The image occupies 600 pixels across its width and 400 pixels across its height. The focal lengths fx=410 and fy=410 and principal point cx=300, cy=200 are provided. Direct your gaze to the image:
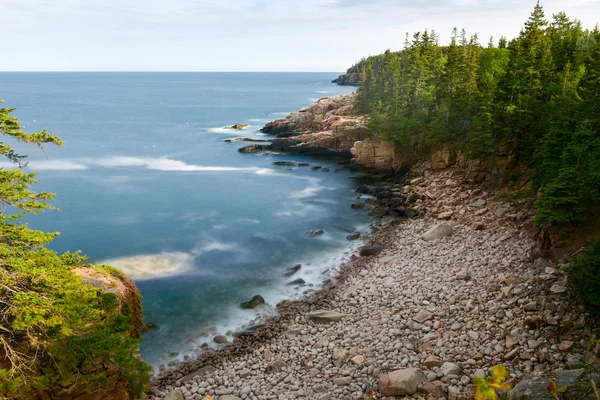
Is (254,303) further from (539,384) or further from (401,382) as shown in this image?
(539,384)

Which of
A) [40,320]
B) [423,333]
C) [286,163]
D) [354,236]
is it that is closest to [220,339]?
[423,333]

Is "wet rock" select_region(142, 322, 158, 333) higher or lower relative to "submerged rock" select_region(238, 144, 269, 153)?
lower

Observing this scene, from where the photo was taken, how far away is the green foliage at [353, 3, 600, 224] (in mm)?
23000

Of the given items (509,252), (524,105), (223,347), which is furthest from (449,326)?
(524,105)

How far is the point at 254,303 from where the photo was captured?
2631 cm

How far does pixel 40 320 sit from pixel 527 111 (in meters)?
35.5

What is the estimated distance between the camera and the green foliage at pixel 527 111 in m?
23.0

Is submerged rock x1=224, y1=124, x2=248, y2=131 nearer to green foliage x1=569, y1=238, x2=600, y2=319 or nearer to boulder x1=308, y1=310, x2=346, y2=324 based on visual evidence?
boulder x1=308, y1=310, x2=346, y2=324

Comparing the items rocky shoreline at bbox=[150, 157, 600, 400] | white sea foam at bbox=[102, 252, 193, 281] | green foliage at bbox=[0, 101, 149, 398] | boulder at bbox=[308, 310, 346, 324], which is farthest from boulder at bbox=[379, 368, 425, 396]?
white sea foam at bbox=[102, 252, 193, 281]

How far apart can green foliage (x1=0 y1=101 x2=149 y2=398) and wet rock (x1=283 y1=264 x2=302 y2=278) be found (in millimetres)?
17479

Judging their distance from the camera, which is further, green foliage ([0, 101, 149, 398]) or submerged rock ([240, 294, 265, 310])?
submerged rock ([240, 294, 265, 310])

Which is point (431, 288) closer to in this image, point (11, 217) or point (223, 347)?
point (223, 347)

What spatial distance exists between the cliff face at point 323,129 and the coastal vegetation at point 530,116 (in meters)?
5.60

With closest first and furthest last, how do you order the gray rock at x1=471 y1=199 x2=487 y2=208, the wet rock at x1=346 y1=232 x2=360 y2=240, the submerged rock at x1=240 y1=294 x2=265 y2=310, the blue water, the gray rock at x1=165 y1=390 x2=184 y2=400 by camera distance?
the gray rock at x1=165 y1=390 x2=184 y2=400 → the submerged rock at x1=240 y1=294 x2=265 y2=310 → the blue water → the gray rock at x1=471 y1=199 x2=487 y2=208 → the wet rock at x1=346 y1=232 x2=360 y2=240
